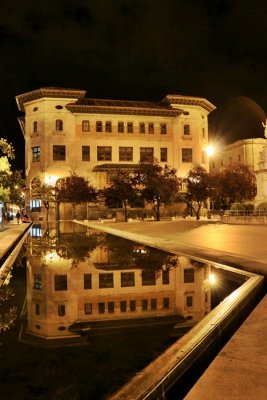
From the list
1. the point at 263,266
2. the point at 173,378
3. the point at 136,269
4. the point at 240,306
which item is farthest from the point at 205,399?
the point at 136,269

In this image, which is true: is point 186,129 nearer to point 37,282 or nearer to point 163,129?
point 163,129

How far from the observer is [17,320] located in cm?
581

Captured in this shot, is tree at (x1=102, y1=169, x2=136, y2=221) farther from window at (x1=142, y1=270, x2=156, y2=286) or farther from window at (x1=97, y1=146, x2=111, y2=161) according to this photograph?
window at (x1=142, y1=270, x2=156, y2=286)

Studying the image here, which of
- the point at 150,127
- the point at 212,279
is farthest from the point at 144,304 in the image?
the point at 150,127

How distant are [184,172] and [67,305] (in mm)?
56576

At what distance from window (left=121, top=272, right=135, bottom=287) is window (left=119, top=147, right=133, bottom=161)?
5120 cm

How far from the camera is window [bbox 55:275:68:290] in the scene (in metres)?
8.24

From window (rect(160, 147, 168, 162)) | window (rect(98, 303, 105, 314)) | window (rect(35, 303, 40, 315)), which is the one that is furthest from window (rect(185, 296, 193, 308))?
window (rect(160, 147, 168, 162))

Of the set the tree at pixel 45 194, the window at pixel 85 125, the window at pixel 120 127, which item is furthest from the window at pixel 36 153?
the window at pixel 120 127

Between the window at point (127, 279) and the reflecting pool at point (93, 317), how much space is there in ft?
0.08

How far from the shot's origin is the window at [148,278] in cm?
855

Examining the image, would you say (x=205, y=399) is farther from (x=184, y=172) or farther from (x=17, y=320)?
(x=184, y=172)

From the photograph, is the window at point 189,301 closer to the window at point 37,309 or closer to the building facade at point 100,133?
the window at point 37,309

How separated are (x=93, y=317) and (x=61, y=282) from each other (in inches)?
114
